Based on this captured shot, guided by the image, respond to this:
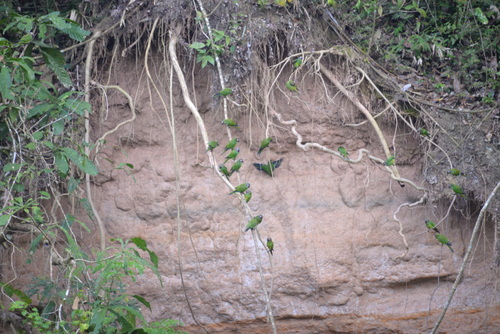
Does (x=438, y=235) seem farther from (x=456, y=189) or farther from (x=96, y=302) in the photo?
(x=96, y=302)

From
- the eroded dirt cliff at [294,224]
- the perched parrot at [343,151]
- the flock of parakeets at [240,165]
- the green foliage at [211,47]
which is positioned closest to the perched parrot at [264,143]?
the flock of parakeets at [240,165]

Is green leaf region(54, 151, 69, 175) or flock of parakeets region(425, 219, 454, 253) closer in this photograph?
green leaf region(54, 151, 69, 175)

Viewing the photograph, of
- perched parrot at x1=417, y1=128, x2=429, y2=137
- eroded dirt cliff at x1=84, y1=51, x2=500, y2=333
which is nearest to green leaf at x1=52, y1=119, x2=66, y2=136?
eroded dirt cliff at x1=84, y1=51, x2=500, y2=333

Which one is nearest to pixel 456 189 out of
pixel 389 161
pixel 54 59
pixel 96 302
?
pixel 389 161

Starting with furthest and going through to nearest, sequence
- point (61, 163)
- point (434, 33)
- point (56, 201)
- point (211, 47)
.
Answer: point (434, 33) → point (211, 47) → point (56, 201) → point (61, 163)

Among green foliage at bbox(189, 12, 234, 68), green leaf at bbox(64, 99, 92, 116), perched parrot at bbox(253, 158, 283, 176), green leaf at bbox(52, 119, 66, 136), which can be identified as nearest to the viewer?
green leaf at bbox(52, 119, 66, 136)

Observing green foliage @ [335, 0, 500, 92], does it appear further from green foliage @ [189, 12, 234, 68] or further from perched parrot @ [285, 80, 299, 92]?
green foliage @ [189, 12, 234, 68]

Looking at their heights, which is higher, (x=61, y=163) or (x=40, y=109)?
(x=40, y=109)

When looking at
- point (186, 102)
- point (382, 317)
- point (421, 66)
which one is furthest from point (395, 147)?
point (186, 102)

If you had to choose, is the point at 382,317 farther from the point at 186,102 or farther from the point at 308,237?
the point at 186,102

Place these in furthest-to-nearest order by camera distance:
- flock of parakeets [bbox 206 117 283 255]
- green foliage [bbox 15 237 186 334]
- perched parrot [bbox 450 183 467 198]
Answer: perched parrot [bbox 450 183 467 198] < flock of parakeets [bbox 206 117 283 255] < green foliage [bbox 15 237 186 334]

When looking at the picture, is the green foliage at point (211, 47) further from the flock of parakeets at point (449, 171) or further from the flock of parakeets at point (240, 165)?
the flock of parakeets at point (449, 171)

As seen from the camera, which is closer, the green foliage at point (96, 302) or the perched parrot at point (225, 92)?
the green foliage at point (96, 302)


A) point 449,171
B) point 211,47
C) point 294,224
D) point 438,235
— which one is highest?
point 211,47
